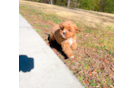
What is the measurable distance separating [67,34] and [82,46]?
154 centimetres

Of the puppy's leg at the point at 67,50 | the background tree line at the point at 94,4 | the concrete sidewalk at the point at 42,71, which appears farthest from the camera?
the background tree line at the point at 94,4

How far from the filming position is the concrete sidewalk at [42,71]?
73.1 inches

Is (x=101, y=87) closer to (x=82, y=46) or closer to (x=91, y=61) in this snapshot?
(x=91, y=61)

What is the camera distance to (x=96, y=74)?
246 centimetres

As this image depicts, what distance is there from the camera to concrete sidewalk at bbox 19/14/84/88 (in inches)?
73.1

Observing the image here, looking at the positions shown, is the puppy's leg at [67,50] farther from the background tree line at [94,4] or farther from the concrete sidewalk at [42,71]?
the background tree line at [94,4]

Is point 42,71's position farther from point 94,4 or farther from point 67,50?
point 94,4

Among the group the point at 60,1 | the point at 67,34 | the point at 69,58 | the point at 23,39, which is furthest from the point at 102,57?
the point at 60,1

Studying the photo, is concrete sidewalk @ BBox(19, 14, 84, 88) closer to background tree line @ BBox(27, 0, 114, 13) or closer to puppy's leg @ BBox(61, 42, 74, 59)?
puppy's leg @ BBox(61, 42, 74, 59)

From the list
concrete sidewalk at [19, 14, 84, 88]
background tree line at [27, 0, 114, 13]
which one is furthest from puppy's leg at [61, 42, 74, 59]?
background tree line at [27, 0, 114, 13]

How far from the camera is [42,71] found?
7.00ft

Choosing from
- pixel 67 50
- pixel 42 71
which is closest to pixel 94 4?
pixel 67 50

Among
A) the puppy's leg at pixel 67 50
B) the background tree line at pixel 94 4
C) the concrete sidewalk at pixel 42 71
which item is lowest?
the concrete sidewalk at pixel 42 71

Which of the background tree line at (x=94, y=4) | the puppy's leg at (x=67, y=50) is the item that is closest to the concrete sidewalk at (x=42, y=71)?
the puppy's leg at (x=67, y=50)
